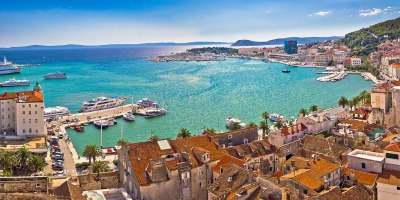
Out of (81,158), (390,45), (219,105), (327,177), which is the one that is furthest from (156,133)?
(390,45)

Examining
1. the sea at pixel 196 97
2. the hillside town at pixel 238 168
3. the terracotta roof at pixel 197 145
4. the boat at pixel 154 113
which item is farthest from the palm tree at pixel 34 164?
the boat at pixel 154 113

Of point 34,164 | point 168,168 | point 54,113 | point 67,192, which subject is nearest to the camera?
point 67,192

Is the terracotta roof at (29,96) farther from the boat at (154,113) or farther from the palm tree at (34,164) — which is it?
the boat at (154,113)

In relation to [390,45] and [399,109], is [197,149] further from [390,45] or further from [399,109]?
[390,45]

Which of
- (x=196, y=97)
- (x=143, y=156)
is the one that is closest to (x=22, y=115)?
(x=143, y=156)

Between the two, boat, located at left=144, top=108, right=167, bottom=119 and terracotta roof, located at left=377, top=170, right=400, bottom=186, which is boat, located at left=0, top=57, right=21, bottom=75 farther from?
terracotta roof, located at left=377, top=170, right=400, bottom=186

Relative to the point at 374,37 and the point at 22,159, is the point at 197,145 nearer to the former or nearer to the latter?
the point at 22,159
